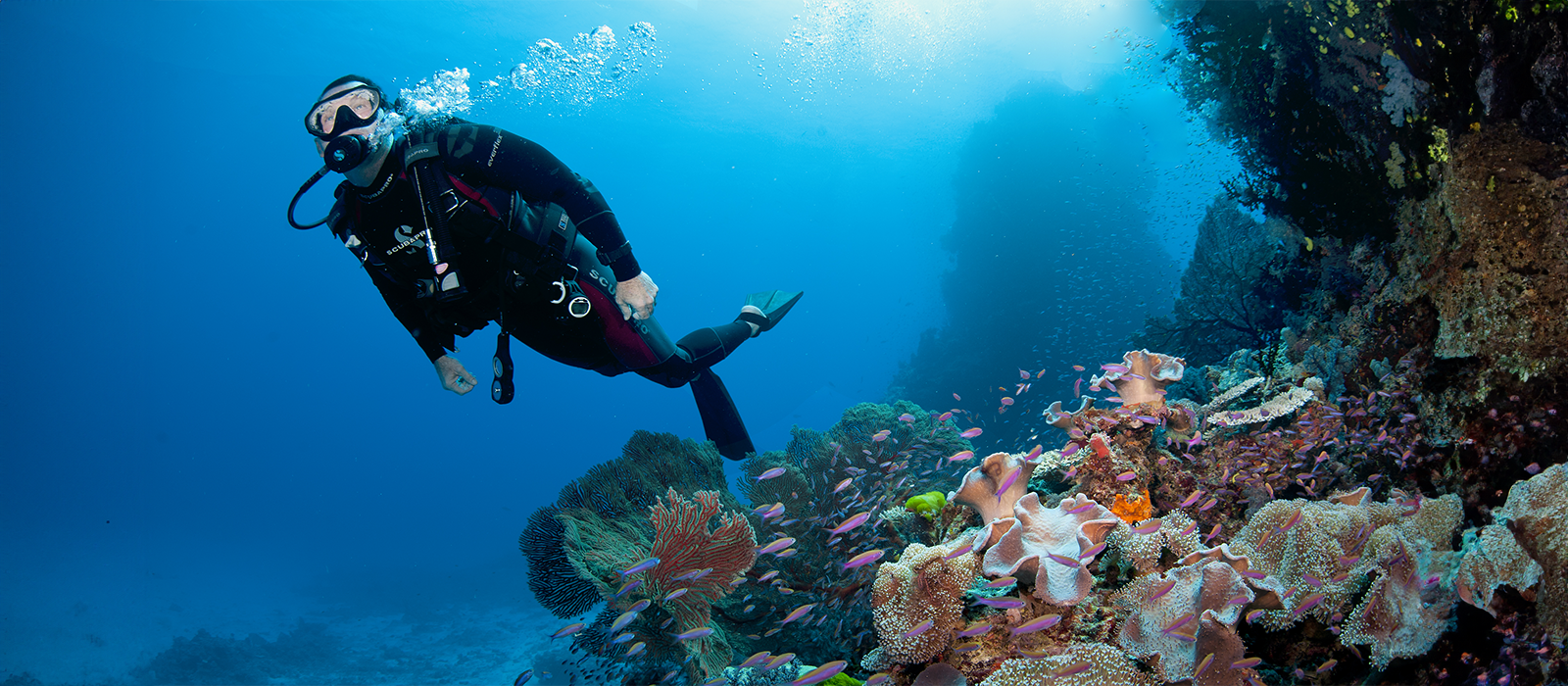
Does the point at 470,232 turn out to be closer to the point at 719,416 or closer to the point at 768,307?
the point at 719,416

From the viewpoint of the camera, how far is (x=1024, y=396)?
19047 millimetres

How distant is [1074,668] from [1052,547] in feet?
1.58

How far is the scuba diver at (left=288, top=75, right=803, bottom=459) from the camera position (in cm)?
370

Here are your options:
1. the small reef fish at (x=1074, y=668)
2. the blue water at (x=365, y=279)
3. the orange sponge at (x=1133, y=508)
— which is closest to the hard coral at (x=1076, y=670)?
the small reef fish at (x=1074, y=668)

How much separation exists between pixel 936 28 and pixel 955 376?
27015mm

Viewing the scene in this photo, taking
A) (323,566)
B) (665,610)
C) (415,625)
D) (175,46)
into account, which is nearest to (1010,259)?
(665,610)

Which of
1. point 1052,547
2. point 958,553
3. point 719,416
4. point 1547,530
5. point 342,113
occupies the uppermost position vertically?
point 342,113

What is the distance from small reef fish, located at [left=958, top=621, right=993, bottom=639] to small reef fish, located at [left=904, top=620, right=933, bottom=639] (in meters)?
0.14

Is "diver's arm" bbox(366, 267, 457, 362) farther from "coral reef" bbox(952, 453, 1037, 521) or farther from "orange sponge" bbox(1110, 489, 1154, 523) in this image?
"orange sponge" bbox(1110, 489, 1154, 523)

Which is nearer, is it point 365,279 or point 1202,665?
point 1202,665

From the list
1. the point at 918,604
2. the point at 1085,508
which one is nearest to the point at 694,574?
the point at 918,604

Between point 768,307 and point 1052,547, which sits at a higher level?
point 768,307

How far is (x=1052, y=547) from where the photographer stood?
2.05 metres

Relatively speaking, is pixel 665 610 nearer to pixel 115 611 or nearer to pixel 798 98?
pixel 115 611
